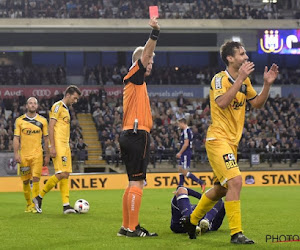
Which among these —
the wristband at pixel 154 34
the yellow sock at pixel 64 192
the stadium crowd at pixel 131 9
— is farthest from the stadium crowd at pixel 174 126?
the wristband at pixel 154 34

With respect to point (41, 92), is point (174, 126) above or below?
below

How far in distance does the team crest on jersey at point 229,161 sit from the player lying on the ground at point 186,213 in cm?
129

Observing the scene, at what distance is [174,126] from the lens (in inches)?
1368

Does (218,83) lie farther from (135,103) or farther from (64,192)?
(64,192)

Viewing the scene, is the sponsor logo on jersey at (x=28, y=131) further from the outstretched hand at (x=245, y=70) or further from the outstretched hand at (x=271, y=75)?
the outstretched hand at (x=245, y=70)

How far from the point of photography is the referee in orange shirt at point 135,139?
8961 mm

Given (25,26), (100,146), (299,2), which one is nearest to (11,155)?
(100,146)

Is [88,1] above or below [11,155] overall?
above

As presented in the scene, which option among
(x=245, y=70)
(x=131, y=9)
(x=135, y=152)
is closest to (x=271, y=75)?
(x=245, y=70)

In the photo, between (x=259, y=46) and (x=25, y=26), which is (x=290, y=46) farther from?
(x=25, y=26)

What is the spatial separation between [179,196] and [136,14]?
1274 inches

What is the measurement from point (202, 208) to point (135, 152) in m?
1.26

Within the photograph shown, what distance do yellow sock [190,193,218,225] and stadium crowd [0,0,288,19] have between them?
32897 millimetres

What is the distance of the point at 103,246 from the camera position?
801cm
